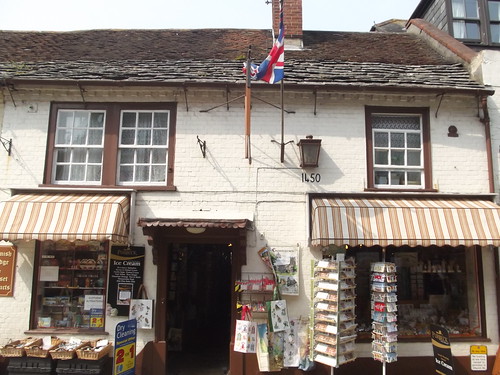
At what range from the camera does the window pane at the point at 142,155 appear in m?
8.02

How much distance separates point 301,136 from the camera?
26.2 feet

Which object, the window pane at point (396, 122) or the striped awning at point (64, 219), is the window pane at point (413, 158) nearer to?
the window pane at point (396, 122)

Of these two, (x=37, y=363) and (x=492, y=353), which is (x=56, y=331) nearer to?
(x=37, y=363)

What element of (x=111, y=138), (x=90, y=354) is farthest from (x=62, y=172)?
(x=90, y=354)

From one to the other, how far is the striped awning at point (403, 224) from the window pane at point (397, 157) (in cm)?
108

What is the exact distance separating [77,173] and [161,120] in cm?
197

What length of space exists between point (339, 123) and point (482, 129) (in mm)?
2841

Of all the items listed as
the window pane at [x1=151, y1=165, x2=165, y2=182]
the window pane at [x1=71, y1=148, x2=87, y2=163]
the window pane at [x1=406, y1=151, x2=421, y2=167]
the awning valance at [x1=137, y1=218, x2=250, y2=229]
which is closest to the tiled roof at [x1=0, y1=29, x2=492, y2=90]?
the window pane at [x1=406, y1=151, x2=421, y2=167]

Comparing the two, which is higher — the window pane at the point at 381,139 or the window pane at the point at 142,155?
the window pane at the point at 381,139

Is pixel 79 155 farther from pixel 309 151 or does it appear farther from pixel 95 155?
pixel 309 151

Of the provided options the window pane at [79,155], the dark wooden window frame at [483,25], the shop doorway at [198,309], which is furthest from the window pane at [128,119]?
the dark wooden window frame at [483,25]

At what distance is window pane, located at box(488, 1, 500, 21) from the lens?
11.3 metres

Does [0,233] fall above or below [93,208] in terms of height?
below

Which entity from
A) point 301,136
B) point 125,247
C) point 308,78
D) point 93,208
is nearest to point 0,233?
point 93,208
